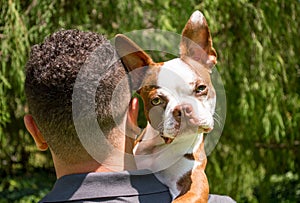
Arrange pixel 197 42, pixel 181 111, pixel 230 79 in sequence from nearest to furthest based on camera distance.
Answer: pixel 181 111 < pixel 197 42 < pixel 230 79

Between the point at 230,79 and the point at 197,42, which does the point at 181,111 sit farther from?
the point at 230,79

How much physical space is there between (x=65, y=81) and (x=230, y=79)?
2.74 meters

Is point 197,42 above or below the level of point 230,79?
above

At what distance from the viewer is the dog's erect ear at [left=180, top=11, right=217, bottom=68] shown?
1.74 metres

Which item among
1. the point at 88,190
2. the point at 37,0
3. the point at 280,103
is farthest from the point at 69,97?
the point at 280,103

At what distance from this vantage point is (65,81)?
1.65 meters

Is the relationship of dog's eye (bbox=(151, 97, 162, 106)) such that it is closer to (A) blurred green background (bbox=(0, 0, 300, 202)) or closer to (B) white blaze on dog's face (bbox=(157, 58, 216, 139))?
(B) white blaze on dog's face (bbox=(157, 58, 216, 139))

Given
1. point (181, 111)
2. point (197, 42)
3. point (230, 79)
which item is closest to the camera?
point (181, 111)

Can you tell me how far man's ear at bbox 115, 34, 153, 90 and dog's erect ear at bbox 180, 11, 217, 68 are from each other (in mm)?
113

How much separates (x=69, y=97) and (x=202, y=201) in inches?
17.3

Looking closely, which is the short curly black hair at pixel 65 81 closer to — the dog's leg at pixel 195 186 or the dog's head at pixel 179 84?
the dog's head at pixel 179 84

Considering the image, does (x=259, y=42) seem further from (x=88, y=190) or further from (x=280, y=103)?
(x=88, y=190)

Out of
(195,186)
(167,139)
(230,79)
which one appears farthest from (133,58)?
(230,79)

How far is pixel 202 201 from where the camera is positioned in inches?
65.5
